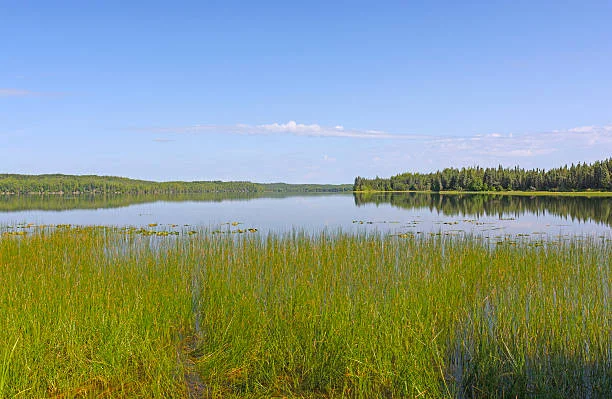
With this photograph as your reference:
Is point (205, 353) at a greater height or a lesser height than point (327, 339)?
lesser

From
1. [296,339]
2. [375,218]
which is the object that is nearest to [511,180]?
[375,218]

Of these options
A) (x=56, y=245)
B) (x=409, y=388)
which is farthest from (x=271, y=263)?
(x=56, y=245)

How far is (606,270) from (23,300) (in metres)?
11.4

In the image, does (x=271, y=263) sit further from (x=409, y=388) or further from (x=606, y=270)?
(x=606, y=270)

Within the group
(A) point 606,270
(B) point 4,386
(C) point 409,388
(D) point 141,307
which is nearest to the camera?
(B) point 4,386

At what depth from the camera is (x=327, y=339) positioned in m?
5.29

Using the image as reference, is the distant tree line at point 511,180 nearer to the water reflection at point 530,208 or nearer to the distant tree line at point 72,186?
the water reflection at point 530,208

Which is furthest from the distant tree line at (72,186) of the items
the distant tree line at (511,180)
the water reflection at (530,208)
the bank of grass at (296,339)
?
the bank of grass at (296,339)

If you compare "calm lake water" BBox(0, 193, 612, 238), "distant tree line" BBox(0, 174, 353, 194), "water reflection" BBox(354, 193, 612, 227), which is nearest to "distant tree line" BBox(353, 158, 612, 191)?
"water reflection" BBox(354, 193, 612, 227)

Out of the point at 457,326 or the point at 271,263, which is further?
the point at 271,263

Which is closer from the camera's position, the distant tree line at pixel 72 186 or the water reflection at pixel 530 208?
the water reflection at pixel 530 208

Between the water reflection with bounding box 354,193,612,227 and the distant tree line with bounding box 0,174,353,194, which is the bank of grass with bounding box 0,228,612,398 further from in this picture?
the distant tree line with bounding box 0,174,353,194

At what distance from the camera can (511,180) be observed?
97.0 m

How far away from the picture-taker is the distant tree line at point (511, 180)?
78.2 meters
